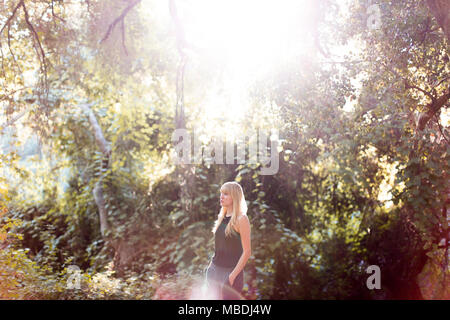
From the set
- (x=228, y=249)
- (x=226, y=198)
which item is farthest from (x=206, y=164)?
(x=228, y=249)

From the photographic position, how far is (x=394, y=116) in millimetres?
5355

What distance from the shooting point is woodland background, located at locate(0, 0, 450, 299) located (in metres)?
4.74

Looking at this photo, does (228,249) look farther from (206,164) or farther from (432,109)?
(206,164)

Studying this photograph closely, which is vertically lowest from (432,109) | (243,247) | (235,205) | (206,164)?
(243,247)

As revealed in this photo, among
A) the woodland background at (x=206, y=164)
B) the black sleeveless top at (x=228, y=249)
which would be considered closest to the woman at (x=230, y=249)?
the black sleeveless top at (x=228, y=249)

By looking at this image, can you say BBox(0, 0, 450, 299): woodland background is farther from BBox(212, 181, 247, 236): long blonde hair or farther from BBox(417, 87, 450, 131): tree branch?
BBox(212, 181, 247, 236): long blonde hair

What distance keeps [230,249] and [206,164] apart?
366cm

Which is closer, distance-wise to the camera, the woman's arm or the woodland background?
the woman's arm

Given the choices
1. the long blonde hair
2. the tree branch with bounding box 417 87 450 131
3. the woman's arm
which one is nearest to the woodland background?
the tree branch with bounding box 417 87 450 131

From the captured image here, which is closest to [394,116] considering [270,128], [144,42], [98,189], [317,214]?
[270,128]

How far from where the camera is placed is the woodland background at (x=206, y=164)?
15.6 feet

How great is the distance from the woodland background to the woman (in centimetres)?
193

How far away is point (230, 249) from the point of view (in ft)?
11.4

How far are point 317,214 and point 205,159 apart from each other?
2157 millimetres
